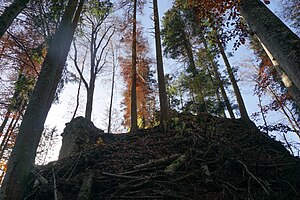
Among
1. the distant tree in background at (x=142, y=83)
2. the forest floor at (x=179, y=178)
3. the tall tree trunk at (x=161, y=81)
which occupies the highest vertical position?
the distant tree in background at (x=142, y=83)

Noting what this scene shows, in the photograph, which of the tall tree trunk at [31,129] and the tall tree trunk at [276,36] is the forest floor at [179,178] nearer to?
the tall tree trunk at [31,129]

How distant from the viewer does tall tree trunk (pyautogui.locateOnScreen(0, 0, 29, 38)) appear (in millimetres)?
3361

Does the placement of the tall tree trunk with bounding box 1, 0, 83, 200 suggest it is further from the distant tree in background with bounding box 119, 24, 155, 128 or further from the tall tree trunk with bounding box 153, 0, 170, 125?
the distant tree in background with bounding box 119, 24, 155, 128

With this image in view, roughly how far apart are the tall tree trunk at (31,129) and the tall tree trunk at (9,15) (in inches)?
38.6

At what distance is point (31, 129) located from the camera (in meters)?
3.65

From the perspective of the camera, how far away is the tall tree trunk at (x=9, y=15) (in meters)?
3.36

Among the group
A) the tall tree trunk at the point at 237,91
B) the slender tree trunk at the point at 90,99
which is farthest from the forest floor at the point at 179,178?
the slender tree trunk at the point at 90,99

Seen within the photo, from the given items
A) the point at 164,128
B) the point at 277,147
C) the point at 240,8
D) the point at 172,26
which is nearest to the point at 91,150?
the point at 164,128

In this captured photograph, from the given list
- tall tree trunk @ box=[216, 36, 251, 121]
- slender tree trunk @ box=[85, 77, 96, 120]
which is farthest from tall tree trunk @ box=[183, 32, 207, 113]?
slender tree trunk @ box=[85, 77, 96, 120]

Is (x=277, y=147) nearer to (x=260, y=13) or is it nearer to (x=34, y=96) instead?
(x=260, y=13)

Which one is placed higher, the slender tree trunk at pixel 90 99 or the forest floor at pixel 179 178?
the slender tree trunk at pixel 90 99

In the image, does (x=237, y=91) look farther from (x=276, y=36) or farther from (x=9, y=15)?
(x=9, y=15)

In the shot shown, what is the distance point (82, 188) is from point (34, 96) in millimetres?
2123

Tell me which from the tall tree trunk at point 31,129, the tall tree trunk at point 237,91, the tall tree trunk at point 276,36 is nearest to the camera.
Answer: the tall tree trunk at point 276,36
